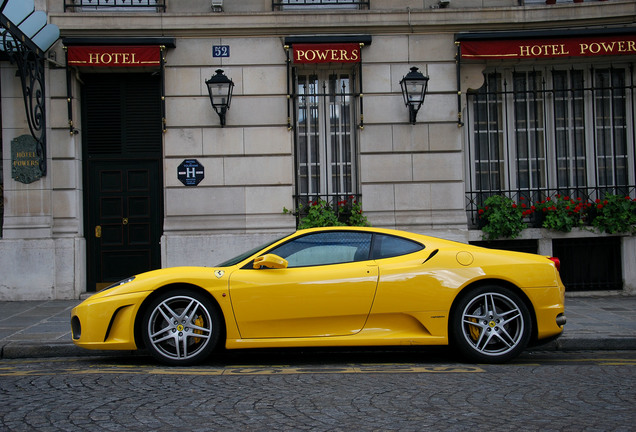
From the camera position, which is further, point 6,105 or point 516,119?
point 516,119

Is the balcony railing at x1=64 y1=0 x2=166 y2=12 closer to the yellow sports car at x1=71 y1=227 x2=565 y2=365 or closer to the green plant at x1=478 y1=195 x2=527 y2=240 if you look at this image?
the green plant at x1=478 y1=195 x2=527 y2=240

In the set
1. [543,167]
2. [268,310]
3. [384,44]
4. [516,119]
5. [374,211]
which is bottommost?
[268,310]

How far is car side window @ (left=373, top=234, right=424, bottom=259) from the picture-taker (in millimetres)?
6133

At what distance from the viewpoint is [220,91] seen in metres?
10.9

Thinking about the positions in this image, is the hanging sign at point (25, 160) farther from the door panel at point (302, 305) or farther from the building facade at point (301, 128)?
the door panel at point (302, 305)

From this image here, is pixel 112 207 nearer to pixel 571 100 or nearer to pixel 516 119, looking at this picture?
pixel 516 119

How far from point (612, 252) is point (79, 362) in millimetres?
9152

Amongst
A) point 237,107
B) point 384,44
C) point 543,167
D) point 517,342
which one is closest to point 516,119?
point 543,167

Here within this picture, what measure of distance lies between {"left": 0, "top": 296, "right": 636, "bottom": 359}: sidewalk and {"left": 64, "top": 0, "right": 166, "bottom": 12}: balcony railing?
524 cm

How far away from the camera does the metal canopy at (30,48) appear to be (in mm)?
9438

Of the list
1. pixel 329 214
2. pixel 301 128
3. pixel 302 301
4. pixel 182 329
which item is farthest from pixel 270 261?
pixel 301 128

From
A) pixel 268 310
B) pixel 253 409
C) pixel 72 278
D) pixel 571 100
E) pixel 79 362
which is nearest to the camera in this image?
pixel 253 409

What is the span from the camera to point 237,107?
1130 centimetres

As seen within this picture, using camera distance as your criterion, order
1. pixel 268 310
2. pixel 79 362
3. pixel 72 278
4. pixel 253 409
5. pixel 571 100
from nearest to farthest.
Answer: pixel 253 409 < pixel 268 310 < pixel 79 362 < pixel 72 278 < pixel 571 100
